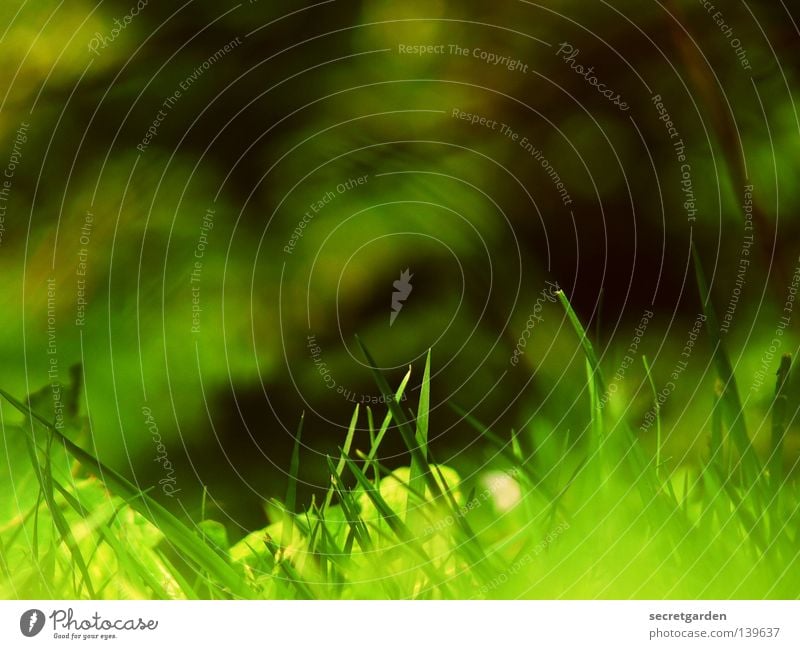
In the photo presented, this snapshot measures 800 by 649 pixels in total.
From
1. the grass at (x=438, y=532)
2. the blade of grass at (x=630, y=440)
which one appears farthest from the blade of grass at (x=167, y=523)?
the blade of grass at (x=630, y=440)

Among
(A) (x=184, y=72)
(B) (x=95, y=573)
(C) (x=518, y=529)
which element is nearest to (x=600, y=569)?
(C) (x=518, y=529)

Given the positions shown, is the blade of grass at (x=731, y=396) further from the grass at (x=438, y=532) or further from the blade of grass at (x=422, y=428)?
the blade of grass at (x=422, y=428)

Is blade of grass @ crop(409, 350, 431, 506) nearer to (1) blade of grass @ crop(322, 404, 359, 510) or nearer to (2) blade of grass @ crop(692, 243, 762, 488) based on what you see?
(1) blade of grass @ crop(322, 404, 359, 510)

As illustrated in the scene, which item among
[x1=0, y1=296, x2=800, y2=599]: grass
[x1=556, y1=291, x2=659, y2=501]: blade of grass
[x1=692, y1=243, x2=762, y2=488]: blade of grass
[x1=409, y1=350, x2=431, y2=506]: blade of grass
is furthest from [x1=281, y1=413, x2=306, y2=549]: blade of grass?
[x1=692, y1=243, x2=762, y2=488]: blade of grass

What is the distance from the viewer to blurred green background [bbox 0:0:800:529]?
0.84 m

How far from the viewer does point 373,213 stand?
86 cm

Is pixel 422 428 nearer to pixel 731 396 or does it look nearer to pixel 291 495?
pixel 291 495

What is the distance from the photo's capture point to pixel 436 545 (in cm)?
82

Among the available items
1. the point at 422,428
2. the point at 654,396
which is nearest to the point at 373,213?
the point at 422,428

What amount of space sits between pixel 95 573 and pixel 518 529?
36 cm
